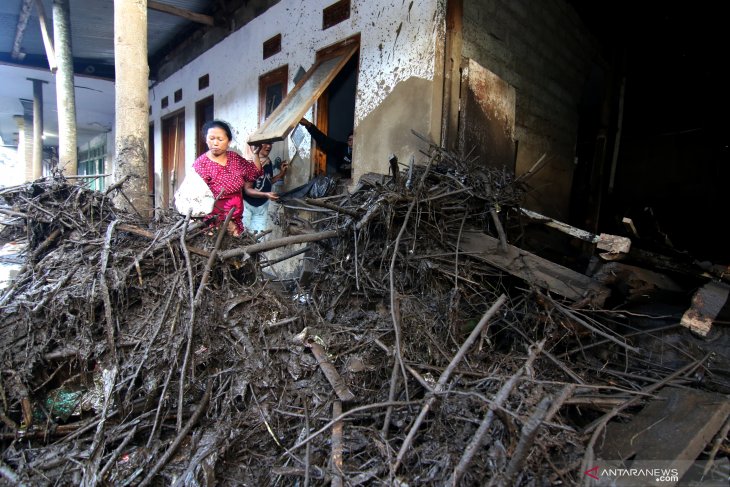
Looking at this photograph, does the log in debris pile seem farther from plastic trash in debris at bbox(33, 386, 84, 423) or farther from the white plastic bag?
the white plastic bag

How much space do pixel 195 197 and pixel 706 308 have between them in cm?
383

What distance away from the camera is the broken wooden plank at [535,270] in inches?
95.5

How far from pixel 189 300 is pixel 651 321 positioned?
3.08 m

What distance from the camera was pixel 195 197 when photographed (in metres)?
3.24

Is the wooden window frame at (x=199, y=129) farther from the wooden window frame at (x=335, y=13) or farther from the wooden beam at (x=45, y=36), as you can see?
the wooden window frame at (x=335, y=13)

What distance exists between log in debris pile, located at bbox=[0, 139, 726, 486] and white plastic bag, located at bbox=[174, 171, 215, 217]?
45cm

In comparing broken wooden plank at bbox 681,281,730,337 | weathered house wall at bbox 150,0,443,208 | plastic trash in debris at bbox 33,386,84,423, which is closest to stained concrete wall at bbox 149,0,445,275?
weathered house wall at bbox 150,0,443,208

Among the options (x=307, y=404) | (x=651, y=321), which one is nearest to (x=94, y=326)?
(x=307, y=404)

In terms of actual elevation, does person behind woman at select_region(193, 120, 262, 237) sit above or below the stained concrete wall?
below

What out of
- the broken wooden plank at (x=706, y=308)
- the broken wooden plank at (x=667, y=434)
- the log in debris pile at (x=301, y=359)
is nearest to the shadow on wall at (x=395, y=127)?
the log in debris pile at (x=301, y=359)

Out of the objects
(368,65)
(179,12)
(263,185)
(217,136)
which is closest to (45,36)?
(179,12)

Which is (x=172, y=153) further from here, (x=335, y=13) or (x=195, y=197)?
(x=195, y=197)

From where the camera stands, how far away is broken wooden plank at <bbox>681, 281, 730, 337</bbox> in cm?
229

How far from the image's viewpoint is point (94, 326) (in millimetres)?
2131
